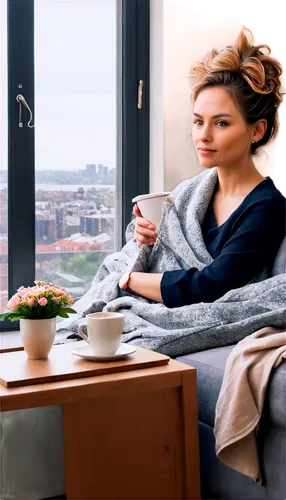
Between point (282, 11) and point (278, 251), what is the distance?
4.37ft

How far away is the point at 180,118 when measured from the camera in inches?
101

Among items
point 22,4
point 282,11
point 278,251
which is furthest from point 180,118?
point 282,11

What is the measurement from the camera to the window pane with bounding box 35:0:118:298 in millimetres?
2463

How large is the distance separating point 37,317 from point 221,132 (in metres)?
0.88

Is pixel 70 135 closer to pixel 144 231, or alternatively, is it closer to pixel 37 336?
→ pixel 144 231

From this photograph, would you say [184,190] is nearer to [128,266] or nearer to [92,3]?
[128,266]

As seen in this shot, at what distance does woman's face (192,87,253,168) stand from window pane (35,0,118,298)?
74 centimetres

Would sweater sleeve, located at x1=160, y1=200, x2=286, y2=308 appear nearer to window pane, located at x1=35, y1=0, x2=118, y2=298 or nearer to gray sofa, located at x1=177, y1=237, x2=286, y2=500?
gray sofa, located at x1=177, y1=237, x2=286, y2=500

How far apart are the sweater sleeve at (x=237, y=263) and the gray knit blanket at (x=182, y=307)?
0.04 metres

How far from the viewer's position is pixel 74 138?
8.29 ft

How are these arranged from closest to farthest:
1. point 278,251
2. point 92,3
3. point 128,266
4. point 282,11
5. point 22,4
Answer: point 282,11 < point 278,251 < point 128,266 < point 22,4 < point 92,3

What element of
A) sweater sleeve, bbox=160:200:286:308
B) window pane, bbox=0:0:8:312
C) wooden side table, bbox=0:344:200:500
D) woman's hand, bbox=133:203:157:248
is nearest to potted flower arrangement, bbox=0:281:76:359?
wooden side table, bbox=0:344:200:500

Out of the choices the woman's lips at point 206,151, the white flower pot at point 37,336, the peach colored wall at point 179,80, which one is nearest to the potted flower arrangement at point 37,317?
the white flower pot at point 37,336

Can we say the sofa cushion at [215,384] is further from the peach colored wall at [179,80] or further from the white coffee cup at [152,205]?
the peach colored wall at [179,80]
